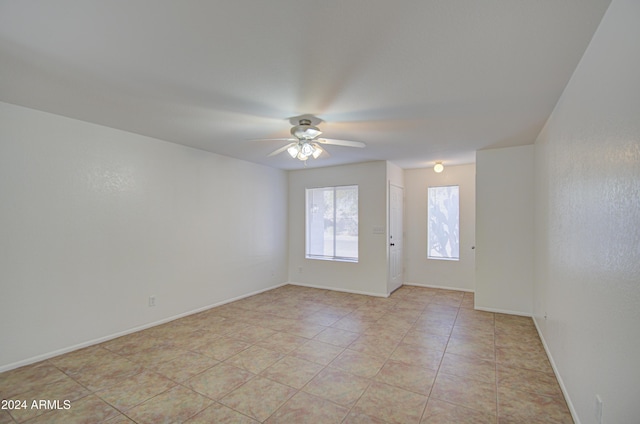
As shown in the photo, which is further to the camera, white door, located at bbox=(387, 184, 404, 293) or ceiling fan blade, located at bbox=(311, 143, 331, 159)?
white door, located at bbox=(387, 184, 404, 293)

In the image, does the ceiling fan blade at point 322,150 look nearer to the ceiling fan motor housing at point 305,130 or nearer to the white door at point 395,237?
the ceiling fan motor housing at point 305,130

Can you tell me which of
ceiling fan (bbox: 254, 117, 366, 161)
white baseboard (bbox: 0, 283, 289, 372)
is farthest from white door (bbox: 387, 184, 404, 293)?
white baseboard (bbox: 0, 283, 289, 372)

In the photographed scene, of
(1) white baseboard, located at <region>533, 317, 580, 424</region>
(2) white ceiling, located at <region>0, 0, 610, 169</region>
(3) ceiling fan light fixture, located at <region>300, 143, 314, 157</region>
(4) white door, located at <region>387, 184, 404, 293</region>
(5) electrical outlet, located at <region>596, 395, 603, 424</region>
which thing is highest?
(2) white ceiling, located at <region>0, 0, 610, 169</region>

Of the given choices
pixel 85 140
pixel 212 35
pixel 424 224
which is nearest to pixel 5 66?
pixel 85 140

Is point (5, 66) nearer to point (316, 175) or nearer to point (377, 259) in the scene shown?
point (316, 175)

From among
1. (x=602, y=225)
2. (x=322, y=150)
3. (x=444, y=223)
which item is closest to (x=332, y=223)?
(x=444, y=223)

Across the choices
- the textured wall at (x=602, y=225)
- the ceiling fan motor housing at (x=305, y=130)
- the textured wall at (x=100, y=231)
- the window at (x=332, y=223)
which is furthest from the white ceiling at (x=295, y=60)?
the window at (x=332, y=223)

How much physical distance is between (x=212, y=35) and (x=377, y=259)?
14.7ft

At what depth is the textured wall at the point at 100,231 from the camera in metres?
2.78

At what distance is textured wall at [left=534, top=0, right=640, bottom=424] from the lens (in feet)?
4.15

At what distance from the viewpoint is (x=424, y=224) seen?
6.11 m

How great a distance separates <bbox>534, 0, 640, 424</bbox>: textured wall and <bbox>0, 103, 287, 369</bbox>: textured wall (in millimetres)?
4408

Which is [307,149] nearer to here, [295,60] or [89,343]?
[295,60]

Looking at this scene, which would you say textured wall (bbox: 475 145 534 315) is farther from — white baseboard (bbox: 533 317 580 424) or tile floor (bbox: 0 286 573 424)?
white baseboard (bbox: 533 317 580 424)
